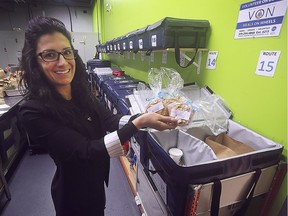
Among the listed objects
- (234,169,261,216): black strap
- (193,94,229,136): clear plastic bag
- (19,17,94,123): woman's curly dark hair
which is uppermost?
(19,17,94,123): woman's curly dark hair

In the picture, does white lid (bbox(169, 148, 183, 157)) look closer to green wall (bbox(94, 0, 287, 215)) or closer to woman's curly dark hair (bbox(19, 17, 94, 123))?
green wall (bbox(94, 0, 287, 215))

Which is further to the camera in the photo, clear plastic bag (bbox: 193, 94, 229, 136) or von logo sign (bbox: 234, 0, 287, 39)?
clear plastic bag (bbox: 193, 94, 229, 136)

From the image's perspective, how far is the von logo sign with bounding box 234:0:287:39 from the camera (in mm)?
770

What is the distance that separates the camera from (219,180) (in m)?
0.64

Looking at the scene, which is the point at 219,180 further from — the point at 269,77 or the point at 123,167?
the point at 123,167

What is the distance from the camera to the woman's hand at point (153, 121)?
78 centimetres

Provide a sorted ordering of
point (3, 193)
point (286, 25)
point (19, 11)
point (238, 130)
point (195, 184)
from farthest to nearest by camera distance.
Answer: point (19, 11)
point (3, 193)
point (238, 130)
point (286, 25)
point (195, 184)

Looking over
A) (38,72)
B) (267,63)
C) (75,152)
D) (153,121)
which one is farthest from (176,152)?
(38,72)

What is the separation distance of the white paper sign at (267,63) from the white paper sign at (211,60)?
31 centimetres

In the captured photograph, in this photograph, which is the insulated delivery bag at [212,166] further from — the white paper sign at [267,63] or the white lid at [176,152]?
the white paper sign at [267,63]

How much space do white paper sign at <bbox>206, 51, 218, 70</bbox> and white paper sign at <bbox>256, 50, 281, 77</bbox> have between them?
1.01 feet

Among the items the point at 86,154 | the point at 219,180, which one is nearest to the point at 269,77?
the point at 219,180

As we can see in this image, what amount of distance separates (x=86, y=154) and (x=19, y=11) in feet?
25.7

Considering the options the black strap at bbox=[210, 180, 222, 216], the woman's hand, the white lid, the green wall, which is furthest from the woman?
the green wall
